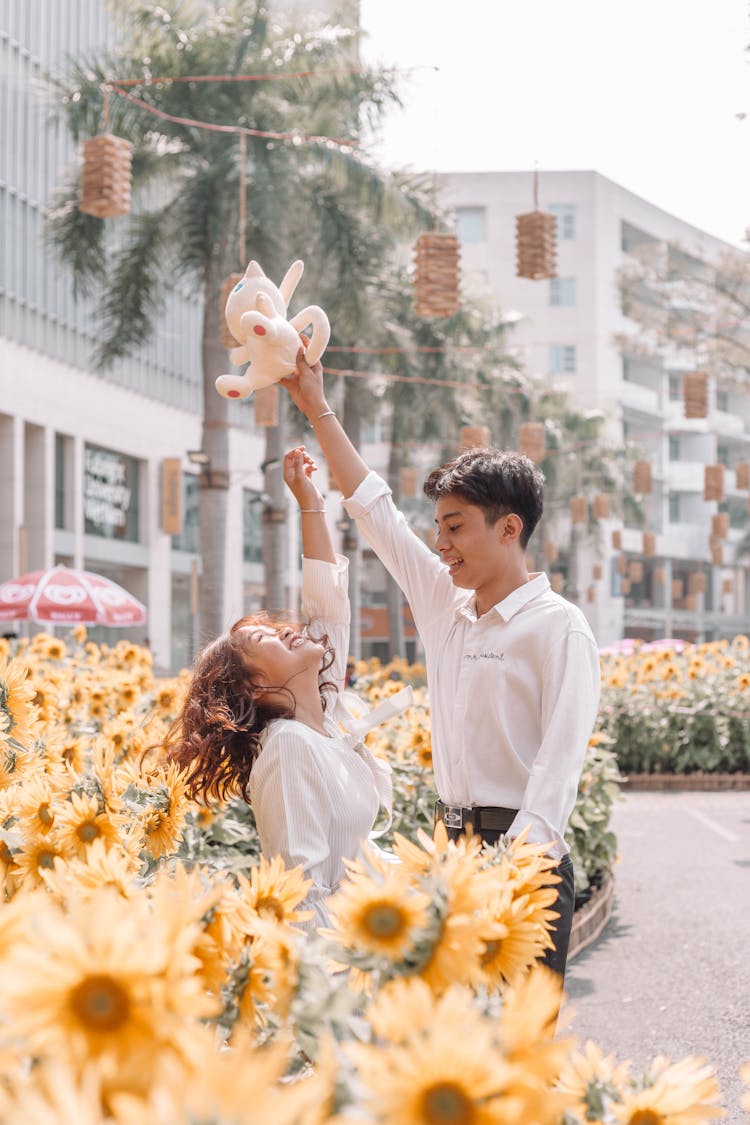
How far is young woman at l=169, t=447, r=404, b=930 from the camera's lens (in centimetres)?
293

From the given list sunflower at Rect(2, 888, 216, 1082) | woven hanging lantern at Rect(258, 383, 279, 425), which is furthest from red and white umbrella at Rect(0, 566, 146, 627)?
sunflower at Rect(2, 888, 216, 1082)

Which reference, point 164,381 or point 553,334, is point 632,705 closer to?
point 164,381

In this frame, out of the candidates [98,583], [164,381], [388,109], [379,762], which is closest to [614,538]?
[164,381]

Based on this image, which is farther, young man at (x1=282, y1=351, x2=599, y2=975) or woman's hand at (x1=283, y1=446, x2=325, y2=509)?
woman's hand at (x1=283, y1=446, x2=325, y2=509)

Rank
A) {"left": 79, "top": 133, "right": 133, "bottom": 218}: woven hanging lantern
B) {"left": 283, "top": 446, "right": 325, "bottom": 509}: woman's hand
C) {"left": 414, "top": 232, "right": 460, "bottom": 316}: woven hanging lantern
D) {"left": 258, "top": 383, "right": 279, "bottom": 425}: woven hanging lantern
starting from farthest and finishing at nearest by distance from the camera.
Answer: {"left": 258, "top": 383, "right": 279, "bottom": 425}: woven hanging lantern
{"left": 414, "top": 232, "right": 460, "bottom": 316}: woven hanging lantern
{"left": 79, "top": 133, "right": 133, "bottom": 218}: woven hanging lantern
{"left": 283, "top": 446, "right": 325, "bottom": 509}: woman's hand

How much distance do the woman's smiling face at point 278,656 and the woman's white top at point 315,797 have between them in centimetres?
11

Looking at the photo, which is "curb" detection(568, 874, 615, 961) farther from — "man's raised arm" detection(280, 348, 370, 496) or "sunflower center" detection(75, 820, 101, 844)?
"sunflower center" detection(75, 820, 101, 844)

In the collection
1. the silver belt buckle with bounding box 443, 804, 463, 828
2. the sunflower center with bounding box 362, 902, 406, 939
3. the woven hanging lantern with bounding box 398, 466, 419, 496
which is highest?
the woven hanging lantern with bounding box 398, 466, 419, 496

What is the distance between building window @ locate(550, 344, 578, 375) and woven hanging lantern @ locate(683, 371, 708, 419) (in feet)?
159

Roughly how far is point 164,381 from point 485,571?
41.9 metres

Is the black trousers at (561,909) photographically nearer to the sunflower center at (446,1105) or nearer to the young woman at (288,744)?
the young woman at (288,744)

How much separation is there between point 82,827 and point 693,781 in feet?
45.2

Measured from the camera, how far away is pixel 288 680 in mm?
3188

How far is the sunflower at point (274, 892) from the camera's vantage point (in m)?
1.65
